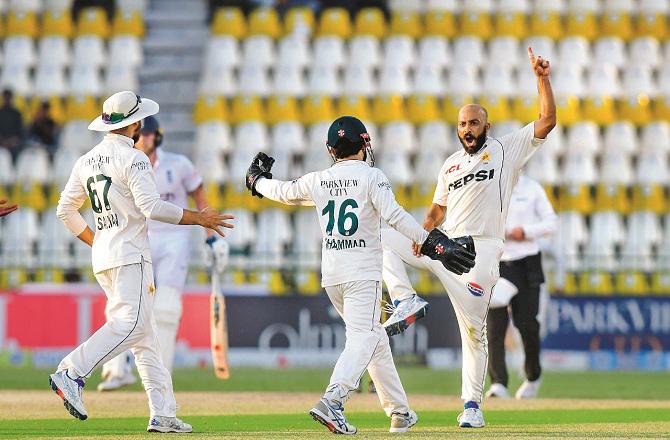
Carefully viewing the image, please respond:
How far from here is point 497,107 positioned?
2058cm

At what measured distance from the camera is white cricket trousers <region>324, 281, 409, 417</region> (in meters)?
8.12

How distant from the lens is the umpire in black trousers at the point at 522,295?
12.0 m

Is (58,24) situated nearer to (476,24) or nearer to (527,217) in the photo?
(476,24)

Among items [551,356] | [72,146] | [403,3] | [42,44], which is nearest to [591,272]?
[551,356]

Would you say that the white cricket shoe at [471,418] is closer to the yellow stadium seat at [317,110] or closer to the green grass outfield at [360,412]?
the green grass outfield at [360,412]

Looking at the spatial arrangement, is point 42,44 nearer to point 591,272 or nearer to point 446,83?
point 446,83

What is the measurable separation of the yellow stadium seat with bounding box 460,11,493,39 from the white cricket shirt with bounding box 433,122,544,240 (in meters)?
12.4

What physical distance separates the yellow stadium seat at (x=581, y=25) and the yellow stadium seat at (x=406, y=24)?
2.34m

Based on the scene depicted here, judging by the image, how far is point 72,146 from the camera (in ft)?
65.7

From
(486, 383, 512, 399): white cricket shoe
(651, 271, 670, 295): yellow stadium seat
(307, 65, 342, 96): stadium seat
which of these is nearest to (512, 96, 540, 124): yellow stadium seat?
(307, 65, 342, 96): stadium seat

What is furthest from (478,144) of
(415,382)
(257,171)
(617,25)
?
(617,25)

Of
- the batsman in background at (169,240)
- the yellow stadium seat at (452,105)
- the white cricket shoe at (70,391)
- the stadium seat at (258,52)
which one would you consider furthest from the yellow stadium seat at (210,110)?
the white cricket shoe at (70,391)

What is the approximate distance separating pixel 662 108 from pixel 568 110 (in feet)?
5.11

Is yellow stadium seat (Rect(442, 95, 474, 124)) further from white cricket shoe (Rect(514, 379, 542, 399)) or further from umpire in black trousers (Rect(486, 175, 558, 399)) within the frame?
white cricket shoe (Rect(514, 379, 542, 399))
